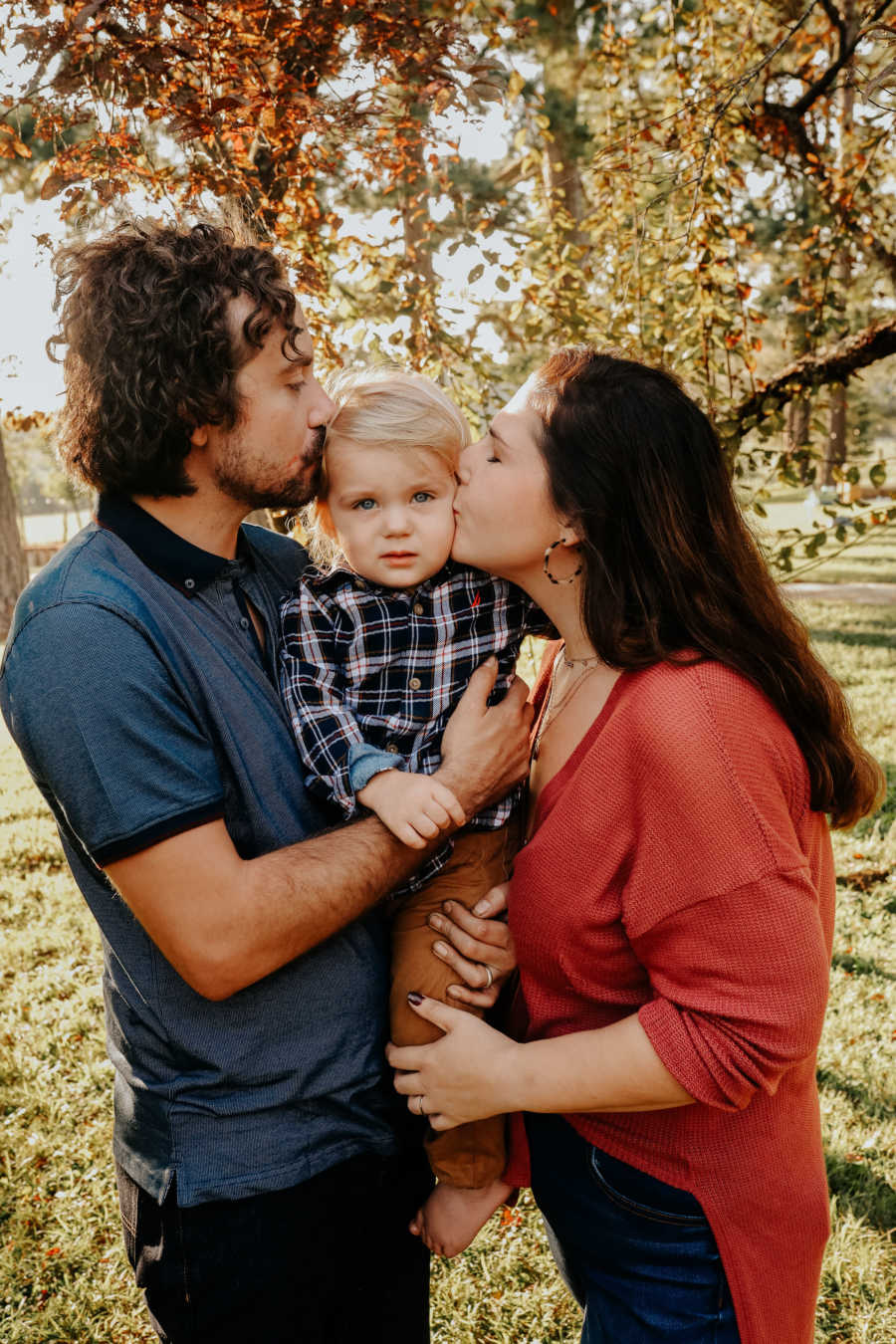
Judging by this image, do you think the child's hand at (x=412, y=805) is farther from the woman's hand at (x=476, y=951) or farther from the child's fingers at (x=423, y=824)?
the woman's hand at (x=476, y=951)

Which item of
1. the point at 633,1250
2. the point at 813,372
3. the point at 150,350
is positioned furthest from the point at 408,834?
the point at 813,372

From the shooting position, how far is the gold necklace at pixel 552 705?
6.61 feet

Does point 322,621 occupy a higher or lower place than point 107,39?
lower

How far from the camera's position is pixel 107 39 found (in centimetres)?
346

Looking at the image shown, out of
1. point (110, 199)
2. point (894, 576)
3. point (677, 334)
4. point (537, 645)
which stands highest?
point (110, 199)

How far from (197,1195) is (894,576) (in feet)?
58.1

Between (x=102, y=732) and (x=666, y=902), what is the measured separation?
950 millimetres

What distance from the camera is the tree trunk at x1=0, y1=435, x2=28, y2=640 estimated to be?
627 inches

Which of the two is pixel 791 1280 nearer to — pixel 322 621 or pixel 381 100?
pixel 322 621

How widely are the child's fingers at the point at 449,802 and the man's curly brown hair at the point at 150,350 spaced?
78 cm

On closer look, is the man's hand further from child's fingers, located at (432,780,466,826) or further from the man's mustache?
the man's mustache

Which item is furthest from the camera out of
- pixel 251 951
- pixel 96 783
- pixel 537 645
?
pixel 537 645

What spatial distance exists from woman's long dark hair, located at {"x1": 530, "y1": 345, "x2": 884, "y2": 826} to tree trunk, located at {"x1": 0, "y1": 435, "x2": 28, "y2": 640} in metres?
15.6

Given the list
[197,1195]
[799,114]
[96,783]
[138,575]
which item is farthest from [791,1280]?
[799,114]
